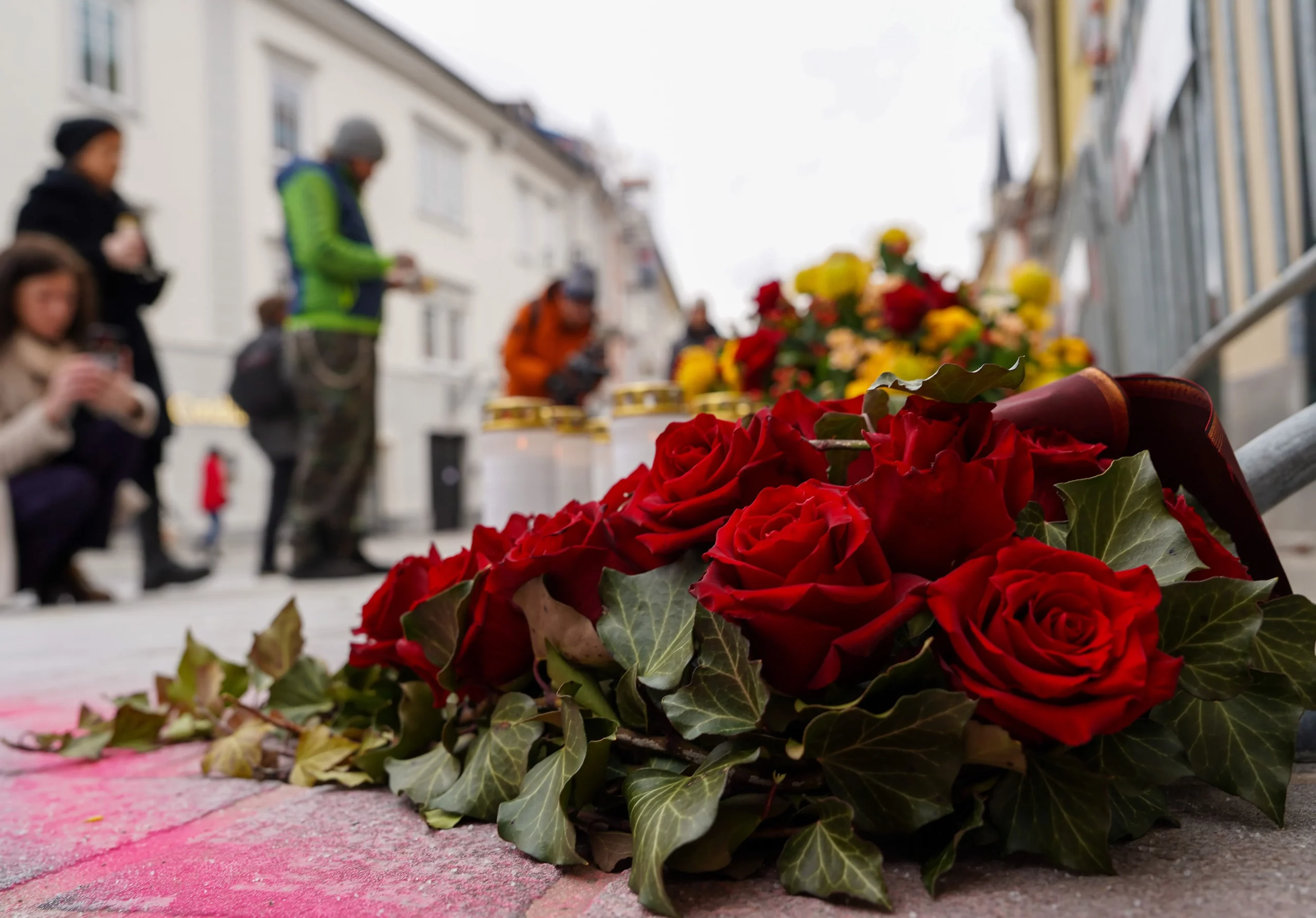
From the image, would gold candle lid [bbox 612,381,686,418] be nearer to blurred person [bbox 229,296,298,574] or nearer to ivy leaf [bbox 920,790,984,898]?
ivy leaf [bbox 920,790,984,898]

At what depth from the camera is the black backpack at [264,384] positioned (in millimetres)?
5578

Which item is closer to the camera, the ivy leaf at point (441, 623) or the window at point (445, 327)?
the ivy leaf at point (441, 623)

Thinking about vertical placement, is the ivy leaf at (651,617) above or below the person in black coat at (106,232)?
below

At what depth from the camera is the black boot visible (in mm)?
4766

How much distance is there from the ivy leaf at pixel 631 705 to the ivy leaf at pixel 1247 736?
406mm

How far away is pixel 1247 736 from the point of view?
0.80 meters

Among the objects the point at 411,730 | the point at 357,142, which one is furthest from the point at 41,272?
the point at 411,730

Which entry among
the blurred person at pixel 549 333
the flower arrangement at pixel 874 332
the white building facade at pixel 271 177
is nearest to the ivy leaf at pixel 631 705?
the flower arrangement at pixel 874 332

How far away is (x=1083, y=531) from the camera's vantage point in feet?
2.68

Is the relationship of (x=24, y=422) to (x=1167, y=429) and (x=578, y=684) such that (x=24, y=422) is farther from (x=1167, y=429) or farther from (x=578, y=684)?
(x=1167, y=429)

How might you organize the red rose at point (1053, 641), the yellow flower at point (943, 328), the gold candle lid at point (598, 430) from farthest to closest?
the yellow flower at point (943, 328) → the gold candle lid at point (598, 430) → the red rose at point (1053, 641)

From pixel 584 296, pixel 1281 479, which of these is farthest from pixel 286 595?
pixel 1281 479

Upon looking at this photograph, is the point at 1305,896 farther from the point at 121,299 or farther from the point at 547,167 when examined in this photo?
the point at 547,167

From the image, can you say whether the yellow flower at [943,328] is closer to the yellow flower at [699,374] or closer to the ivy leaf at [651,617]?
the yellow flower at [699,374]
